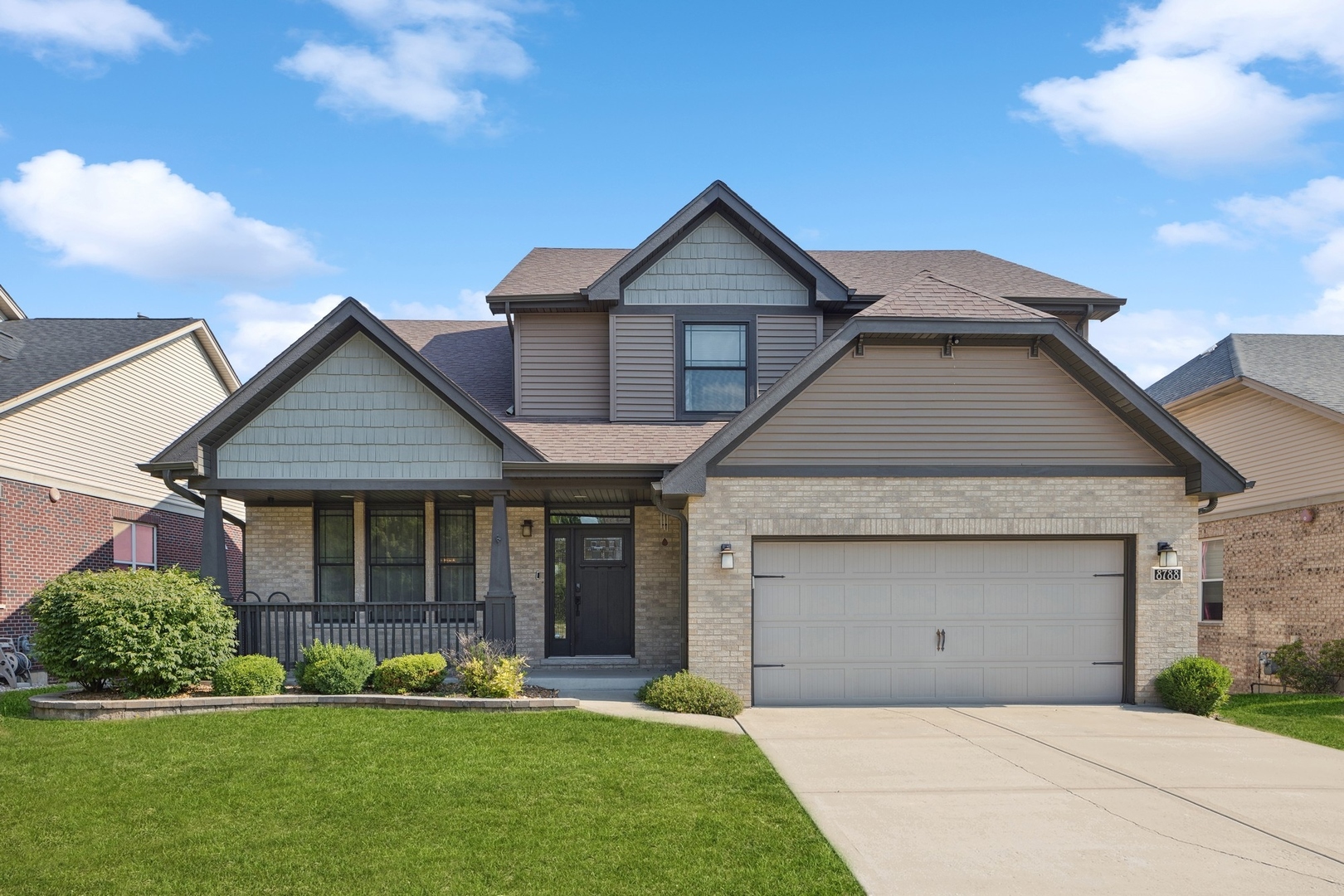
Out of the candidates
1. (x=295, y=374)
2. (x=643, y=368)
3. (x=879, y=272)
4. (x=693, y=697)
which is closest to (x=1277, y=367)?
(x=879, y=272)

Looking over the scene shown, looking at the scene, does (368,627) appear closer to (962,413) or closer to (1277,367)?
(962,413)

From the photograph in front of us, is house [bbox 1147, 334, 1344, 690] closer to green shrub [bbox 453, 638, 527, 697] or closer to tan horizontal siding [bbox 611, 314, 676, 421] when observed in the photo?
tan horizontal siding [bbox 611, 314, 676, 421]

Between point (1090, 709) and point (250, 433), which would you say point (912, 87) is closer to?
point (1090, 709)

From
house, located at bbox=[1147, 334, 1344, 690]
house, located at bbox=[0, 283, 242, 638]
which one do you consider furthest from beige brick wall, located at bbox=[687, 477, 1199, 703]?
house, located at bbox=[0, 283, 242, 638]

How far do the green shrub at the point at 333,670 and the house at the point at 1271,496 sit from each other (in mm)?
13573

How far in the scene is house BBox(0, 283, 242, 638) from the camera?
53.8 ft

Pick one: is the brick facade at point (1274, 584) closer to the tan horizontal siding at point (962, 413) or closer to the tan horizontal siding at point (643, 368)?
the tan horizontal siding at point (962, 413)

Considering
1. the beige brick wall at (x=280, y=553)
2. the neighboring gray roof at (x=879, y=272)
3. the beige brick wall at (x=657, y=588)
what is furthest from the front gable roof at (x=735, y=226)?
the beige brick wall at (x=280, y=553)

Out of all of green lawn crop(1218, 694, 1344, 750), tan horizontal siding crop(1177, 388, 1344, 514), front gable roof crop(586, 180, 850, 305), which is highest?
front gable roof crop(586, 180, 850, 305)

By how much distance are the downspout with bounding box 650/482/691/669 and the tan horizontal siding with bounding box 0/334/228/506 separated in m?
11.8

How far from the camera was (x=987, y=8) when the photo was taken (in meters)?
13.8

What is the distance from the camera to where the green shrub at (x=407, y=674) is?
38.4 ft

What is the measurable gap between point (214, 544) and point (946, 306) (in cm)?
1060

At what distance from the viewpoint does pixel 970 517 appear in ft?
40.5
